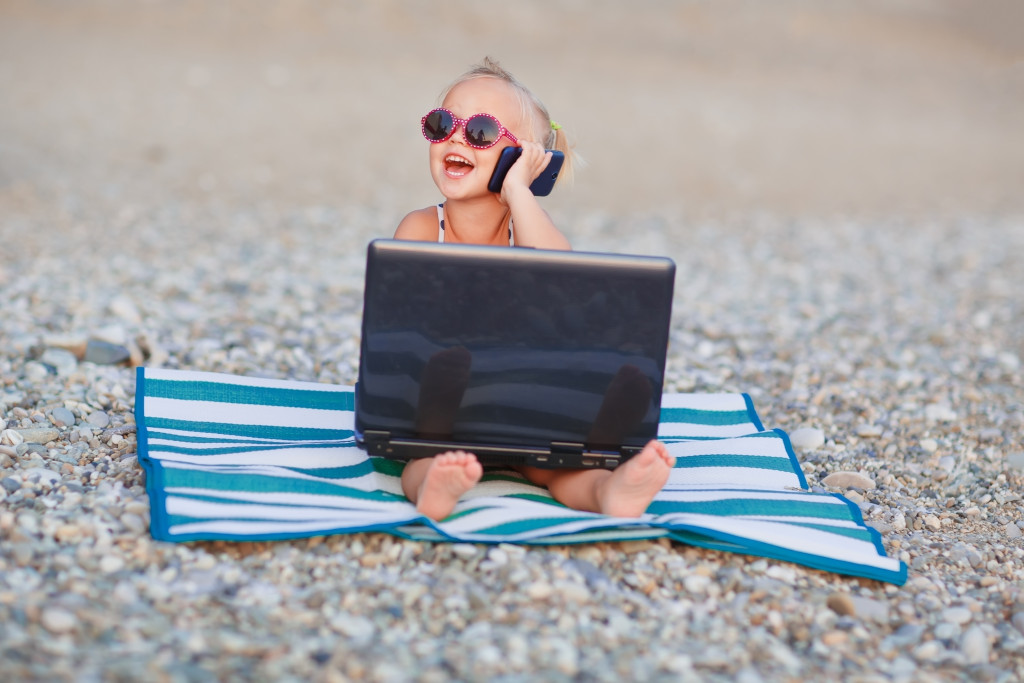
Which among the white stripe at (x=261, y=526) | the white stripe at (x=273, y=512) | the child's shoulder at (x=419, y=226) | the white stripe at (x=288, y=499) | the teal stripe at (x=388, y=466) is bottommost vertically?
the white stripe at (x=261, y=526)

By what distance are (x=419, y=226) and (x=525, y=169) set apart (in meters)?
0.54

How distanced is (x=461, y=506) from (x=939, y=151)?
15257 mm

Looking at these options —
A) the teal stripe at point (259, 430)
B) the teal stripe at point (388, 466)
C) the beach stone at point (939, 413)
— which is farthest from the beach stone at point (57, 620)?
the beach stone at point (939, 413)

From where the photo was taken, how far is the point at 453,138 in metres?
4.07

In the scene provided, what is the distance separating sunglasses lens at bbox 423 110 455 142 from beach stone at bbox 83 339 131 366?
2.45 m

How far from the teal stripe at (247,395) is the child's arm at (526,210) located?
130 cm

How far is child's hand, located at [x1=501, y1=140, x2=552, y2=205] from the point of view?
4070 millimetres

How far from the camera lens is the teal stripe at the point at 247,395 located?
181 inches

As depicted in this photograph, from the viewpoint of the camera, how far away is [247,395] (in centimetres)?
471

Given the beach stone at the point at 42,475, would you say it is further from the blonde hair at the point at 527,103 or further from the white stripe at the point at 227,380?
the blonde hair at the point at 527,103

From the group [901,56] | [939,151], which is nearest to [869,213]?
[939,151]

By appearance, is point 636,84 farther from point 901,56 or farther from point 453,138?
point 453,138

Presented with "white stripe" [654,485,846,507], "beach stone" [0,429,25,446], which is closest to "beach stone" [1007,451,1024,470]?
"white stripe" [654,485,846,507]

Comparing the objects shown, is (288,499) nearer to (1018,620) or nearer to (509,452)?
(509,452)
